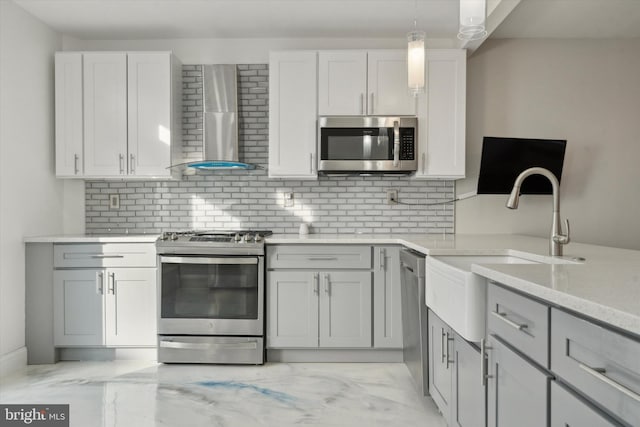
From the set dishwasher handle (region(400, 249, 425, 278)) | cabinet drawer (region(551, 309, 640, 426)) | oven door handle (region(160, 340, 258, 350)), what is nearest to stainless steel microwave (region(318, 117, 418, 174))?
dishwasher handle (region(400, 249, 425, 278))

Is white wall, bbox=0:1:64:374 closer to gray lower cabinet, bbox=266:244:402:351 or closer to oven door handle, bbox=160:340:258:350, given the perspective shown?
oven door handle, bbox=160:340:258:350

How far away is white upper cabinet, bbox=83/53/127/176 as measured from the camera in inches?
152

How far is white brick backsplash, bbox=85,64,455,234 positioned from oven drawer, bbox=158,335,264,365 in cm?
105

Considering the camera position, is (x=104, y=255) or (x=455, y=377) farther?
(x=104, y=255)

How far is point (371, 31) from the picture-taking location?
3.98m

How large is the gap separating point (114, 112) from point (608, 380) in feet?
12.7

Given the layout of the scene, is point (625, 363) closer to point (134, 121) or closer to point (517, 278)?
point (517, 278)

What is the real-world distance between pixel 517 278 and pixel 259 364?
2576 millimetres

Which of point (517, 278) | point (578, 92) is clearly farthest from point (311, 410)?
point (578, 92)

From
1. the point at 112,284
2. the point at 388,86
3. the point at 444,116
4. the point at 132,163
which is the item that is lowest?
the point at 112,284

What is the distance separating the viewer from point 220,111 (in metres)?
3.98

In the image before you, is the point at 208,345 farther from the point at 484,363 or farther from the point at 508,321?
the point at 508,321

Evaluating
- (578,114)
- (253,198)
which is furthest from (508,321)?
(578,114)

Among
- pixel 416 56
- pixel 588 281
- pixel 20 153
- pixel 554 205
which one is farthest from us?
pixel 20 153
